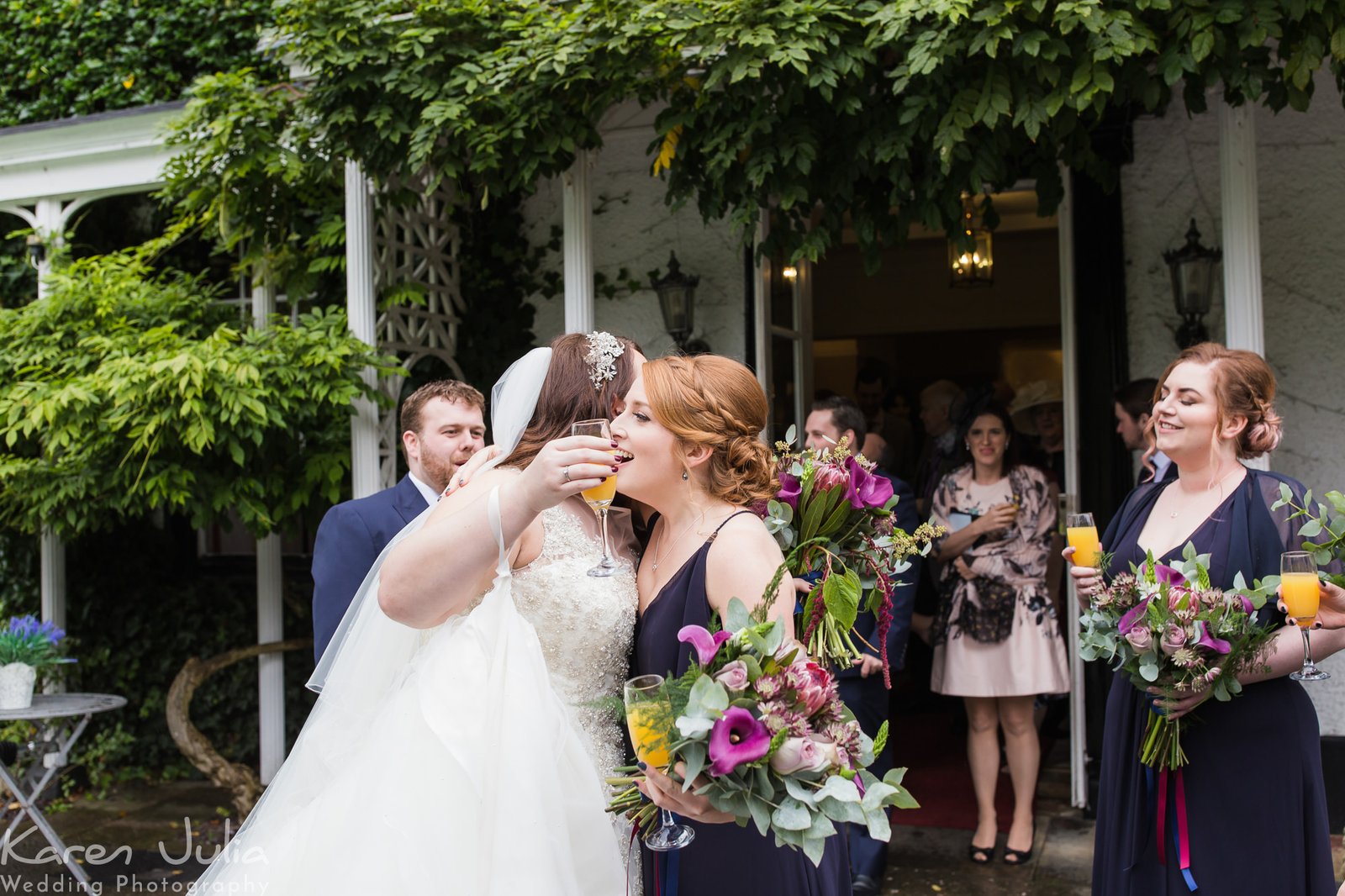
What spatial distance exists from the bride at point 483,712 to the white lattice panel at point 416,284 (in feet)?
11.3

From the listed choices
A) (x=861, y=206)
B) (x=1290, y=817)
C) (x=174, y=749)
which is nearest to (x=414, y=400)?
(x=861, y=206)

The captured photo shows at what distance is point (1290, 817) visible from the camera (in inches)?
127

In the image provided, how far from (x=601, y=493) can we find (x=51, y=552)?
19.6 feet

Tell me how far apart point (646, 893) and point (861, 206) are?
3469 millimetres

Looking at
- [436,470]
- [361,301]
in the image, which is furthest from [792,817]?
[361,301]

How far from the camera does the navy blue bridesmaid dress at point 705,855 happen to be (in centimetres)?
243

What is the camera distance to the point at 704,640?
202 centimetres

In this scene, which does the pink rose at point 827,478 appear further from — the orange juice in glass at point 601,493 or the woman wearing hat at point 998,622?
the woman wearing hat at point 998,622

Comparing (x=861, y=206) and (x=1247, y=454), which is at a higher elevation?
(x=861, y=206)

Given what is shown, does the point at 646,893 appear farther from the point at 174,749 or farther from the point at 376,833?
the point at 174,749

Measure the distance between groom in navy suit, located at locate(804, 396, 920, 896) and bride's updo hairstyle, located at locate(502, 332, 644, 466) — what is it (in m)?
1.75

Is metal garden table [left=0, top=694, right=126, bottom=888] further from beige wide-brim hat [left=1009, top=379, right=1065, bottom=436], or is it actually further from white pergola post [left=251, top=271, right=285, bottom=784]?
beige wide-brim hat [left=1009, top=379, right=1065, bottom=436]

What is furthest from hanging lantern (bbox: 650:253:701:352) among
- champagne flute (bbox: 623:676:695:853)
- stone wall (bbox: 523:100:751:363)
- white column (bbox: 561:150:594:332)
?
champagne flute (bbox: 623:676:695:853)

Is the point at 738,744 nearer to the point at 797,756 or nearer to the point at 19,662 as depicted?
the point at 797,756
